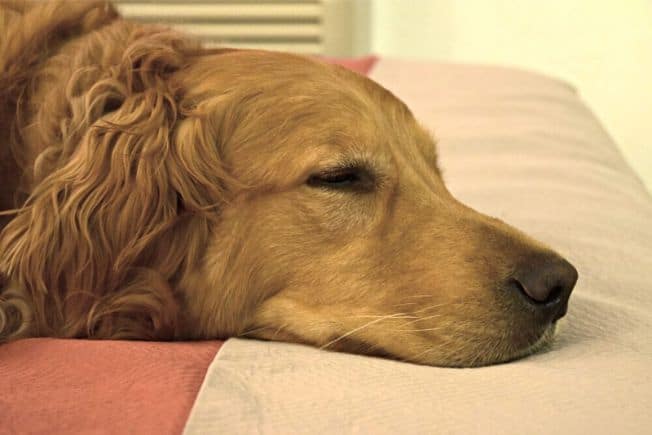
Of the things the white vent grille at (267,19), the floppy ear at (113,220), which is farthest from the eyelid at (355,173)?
the white vent grille at (267,19)

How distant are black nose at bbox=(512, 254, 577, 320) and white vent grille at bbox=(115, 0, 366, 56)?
3.03 meters

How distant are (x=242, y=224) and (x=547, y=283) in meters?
0.49

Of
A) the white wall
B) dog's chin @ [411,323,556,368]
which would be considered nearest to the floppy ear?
dog's chin @ [411,323,556,368]

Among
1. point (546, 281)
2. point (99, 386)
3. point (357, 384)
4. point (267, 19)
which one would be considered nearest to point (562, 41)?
point (267, 19)

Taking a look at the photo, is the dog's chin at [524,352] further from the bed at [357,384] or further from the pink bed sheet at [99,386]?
the pink bed sheet at [99,386]

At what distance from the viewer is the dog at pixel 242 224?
4.18 feet

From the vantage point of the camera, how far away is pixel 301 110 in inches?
55.1

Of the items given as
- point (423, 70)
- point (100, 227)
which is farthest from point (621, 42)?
point (100, 227)

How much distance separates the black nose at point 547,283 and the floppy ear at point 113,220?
1.67 ft

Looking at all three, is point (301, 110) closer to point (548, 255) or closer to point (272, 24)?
point (548, 255)

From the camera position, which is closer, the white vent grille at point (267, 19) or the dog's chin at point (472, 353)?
the dog's chin at point (472, 353)

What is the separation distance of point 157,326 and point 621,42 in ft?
11.3

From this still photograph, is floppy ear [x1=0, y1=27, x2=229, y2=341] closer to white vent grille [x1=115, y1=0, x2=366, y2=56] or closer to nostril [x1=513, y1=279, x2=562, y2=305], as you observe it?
nostril [x1=513, y1=279, x2=562, y2=305]

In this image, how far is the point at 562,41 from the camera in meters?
4.28
